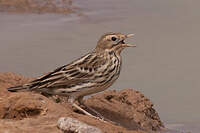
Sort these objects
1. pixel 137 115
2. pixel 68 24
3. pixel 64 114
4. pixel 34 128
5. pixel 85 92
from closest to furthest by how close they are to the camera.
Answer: pixel 34 128
pixel 64 114
pixel 85 92
pixel 137 115
pixel 68 24

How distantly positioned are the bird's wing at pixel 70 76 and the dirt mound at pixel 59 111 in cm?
43

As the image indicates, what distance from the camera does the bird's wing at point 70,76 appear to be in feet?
38.7

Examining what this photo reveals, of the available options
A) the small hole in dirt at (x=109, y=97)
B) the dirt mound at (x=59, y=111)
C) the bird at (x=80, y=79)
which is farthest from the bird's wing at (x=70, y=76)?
the small hole in dirt at (x=109, y=97)

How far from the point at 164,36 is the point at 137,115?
22.3 ft

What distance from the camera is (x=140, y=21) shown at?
21734 millimetres

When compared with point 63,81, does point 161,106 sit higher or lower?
lower

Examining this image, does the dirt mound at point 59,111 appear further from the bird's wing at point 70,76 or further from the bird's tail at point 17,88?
the bird's wing at point 70,76

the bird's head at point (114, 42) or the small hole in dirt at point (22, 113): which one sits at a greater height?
the bird's head at point (114, 42)

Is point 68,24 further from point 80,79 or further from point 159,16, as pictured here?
point 80,79

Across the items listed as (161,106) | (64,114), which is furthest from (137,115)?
(64,114)

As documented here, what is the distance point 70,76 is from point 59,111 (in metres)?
1.65

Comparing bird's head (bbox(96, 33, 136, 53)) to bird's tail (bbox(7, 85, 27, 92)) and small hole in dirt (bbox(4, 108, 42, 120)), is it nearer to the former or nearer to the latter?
bird's tail (bbox(7, 85, 27, 92))

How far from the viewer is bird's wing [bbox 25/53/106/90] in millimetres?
11781

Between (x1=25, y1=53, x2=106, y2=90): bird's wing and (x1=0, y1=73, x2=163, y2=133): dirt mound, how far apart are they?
43 cm
